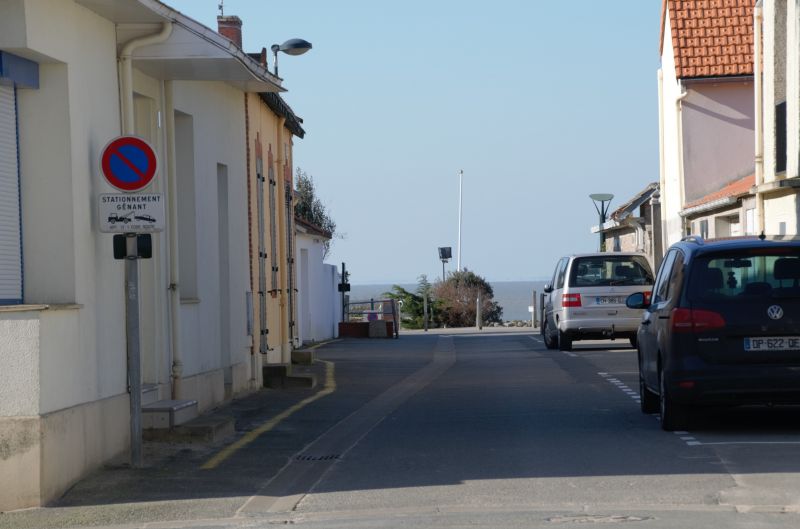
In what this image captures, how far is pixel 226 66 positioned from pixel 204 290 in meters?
3.13

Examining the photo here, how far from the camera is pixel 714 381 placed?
1188cm

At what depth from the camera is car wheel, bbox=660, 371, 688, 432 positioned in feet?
40.2

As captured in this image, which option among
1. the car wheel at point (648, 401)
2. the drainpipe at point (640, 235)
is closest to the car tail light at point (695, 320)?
the car wheel at point (648, 401)

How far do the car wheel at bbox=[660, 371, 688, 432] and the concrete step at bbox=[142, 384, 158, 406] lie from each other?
4.96 metres

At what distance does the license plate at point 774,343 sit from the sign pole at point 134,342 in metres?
5.29

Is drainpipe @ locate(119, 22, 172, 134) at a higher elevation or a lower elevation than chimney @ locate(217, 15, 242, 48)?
lower

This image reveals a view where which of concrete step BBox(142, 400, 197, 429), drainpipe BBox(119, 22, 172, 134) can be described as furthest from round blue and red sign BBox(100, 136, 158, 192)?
concrete step BBox(142, 400, 197, 429)

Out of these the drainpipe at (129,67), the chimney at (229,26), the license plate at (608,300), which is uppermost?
the chimney at (229,26)

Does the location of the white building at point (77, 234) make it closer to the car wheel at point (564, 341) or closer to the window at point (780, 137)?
the window at point (780, 137)

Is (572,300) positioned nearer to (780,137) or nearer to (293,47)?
(780,137)

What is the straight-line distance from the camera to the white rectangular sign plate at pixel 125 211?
1058 cm

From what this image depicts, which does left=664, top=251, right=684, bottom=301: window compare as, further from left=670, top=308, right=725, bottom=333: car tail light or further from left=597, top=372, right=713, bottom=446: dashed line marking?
left=597, top=372, right=713, bottom=446: dashed line marking

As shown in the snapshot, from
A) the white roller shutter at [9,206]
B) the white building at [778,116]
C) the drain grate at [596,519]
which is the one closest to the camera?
the drain grate at [596,519]

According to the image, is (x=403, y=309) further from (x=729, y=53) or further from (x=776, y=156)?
(x=776, y=156)
